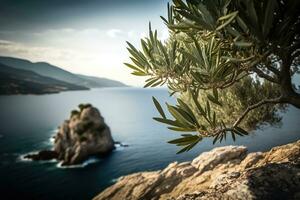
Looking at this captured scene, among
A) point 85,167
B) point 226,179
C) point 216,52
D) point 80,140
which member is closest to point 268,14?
point 216,52

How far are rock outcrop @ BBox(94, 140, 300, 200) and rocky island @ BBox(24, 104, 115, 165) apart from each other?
181 ft

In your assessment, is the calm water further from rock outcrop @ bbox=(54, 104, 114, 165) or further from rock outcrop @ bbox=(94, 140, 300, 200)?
rock outcrop @ bbox=(94, 140, 300, 200)

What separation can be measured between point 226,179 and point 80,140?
72030 mm

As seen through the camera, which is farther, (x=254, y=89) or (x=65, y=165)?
(x=65, y=165)

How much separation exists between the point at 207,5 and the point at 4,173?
74731mm

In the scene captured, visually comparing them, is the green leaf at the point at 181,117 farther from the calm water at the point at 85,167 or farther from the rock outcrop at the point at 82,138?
the rock outcrop at the point at 82,138

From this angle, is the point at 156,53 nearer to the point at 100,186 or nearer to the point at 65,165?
the point at 100,186

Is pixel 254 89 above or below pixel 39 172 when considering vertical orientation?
above

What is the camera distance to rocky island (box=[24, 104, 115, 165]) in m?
74.3

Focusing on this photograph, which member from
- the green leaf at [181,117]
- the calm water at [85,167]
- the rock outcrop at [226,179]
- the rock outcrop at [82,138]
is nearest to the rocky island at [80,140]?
the rock outcrop at [82,138]

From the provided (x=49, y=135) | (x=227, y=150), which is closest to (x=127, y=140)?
(x=49, y=135)

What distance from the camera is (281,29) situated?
4.50 metres

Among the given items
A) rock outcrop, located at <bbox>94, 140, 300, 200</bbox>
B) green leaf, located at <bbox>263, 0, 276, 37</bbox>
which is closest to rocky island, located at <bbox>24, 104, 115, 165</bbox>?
rock outcrop, located at <bbox>94, 140, 300, 200</bbox>

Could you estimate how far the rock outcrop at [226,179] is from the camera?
6227 mm
